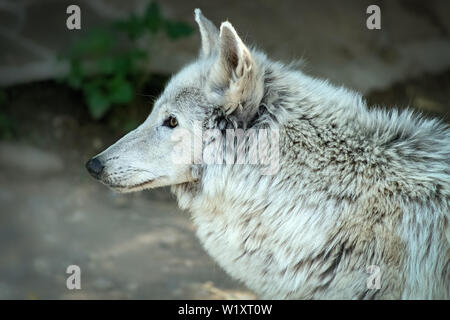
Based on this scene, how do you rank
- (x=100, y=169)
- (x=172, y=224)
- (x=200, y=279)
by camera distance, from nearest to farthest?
(x=100, y=169), (x=200, y=279), (x=172, y=224)

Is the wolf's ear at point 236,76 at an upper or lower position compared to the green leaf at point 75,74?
lower

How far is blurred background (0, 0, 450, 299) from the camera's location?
6.61m

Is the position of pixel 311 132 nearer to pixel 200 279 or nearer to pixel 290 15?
pixel 200 279

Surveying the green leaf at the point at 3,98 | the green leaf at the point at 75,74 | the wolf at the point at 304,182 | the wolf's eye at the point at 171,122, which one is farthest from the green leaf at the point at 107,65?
the wolf's eye at the point at 171,122

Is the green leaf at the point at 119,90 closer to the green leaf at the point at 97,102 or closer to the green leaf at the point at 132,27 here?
the green leaf at the point at 97,102

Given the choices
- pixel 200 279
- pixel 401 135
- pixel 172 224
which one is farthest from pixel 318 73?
pixel 401 135

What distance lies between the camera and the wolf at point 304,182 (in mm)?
3320

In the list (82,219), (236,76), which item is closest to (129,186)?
(236,76)

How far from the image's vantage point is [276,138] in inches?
141

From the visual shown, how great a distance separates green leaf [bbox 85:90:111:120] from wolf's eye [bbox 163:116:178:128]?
324 cm

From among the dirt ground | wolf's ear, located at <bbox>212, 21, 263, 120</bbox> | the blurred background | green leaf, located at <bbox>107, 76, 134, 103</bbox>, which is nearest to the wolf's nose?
wolf's ear, located at <bbox>212, 21, 263, 120</bbox>

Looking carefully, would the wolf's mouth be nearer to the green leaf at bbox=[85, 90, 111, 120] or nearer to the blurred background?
the blurred background

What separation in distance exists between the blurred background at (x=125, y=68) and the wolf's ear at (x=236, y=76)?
2.79 m
